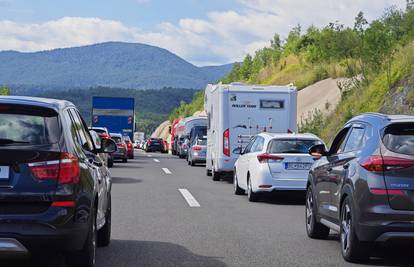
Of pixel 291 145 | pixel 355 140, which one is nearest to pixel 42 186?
pixel 355 140

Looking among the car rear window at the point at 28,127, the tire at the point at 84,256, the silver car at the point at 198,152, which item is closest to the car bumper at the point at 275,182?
the tire at the point at 84,256

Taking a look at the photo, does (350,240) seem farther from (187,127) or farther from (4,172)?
(187,127)

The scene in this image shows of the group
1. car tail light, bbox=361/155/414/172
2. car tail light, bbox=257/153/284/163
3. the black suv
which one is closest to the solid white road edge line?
car tail light, bbox=257/153/284/163

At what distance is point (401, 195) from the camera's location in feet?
28.0

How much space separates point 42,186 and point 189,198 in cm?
1107

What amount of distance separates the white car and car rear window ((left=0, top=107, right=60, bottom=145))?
971cm

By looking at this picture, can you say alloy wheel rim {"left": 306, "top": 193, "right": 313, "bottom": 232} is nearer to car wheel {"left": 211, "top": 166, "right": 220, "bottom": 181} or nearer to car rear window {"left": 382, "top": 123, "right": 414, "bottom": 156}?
car rear window {"left": 382, "top": 123, "right": 414, "bottom": 156}

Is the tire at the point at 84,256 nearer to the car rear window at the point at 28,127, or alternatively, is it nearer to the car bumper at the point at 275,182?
the car rear window at the point at 28,127

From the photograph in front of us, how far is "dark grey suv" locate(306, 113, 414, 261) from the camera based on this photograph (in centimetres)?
854

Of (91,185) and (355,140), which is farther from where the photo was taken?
(355,140)

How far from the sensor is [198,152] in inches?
1455

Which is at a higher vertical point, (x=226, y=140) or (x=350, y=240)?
(x=226, y=140)

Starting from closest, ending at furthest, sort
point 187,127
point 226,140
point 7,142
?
point 7,142, point 226,140, point 187,127

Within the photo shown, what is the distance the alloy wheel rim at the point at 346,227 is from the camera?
923cm
